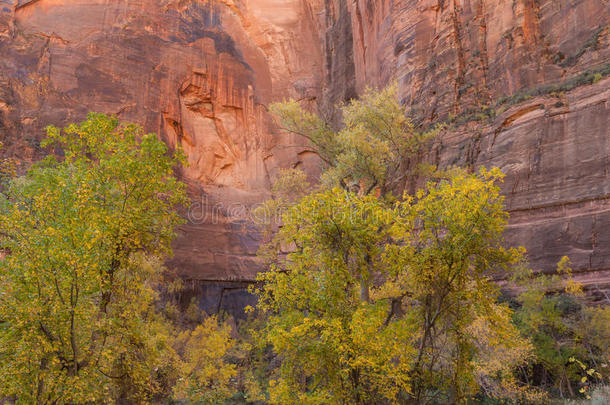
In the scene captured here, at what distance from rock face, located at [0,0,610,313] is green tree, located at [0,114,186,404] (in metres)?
21.8

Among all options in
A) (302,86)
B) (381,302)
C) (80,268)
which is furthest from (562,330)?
(302,86)

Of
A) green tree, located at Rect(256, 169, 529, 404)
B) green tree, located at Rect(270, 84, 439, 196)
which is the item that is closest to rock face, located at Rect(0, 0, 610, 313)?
green tree, located at Rect(270, 84, 439, 196)

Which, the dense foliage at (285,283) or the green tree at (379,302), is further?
the green tree at (379,302)

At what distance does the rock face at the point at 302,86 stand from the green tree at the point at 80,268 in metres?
21.8

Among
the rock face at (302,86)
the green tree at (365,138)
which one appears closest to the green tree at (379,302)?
the green tree at (365,138)

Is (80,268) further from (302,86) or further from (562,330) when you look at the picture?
(302,86)

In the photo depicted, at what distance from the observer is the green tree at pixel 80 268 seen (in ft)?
31.7

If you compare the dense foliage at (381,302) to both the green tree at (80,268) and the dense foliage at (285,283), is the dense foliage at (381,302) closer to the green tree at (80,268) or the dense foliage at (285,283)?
the dense foliage at (285,283)

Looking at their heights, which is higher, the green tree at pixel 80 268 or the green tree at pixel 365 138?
the green tree at pixel 365 138

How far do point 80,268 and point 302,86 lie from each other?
153 ft

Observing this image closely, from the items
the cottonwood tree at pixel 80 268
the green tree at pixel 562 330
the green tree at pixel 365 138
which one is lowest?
the green tree at pixel 562 330

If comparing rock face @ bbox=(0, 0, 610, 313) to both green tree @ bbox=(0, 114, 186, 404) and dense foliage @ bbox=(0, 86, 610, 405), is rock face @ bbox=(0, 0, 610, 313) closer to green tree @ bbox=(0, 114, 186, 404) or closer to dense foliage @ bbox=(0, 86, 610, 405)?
dense foliage @ bbox=(0, 86, 610, 405)

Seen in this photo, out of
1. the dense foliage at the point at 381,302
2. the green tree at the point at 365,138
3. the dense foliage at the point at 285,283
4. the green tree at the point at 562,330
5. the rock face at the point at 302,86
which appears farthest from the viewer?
the rock face at the point at 302,86

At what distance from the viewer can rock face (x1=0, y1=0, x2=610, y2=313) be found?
2511 cm
